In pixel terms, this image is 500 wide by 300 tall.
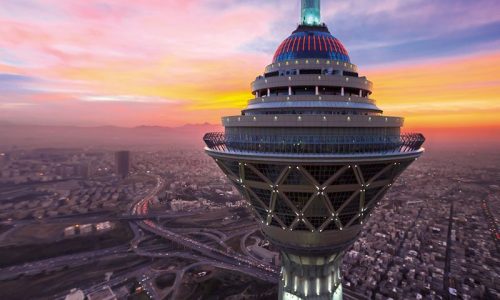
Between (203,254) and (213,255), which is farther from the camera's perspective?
(203,254)

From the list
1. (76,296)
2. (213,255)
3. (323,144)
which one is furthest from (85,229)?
(323,144)

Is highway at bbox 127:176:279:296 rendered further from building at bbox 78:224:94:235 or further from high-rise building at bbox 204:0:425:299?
high-rise building at bbox 204:0:425:299

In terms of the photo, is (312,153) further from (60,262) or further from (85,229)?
(85,229)

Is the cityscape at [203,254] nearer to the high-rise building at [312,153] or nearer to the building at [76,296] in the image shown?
the building at [76,296]

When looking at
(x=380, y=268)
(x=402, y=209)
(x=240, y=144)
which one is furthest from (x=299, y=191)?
(x=402, y=209)

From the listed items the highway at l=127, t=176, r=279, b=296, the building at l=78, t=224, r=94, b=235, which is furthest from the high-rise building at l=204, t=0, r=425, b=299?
the building at l=78, t=224, r=94, b=235

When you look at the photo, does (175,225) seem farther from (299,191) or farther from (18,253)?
(299,191)
